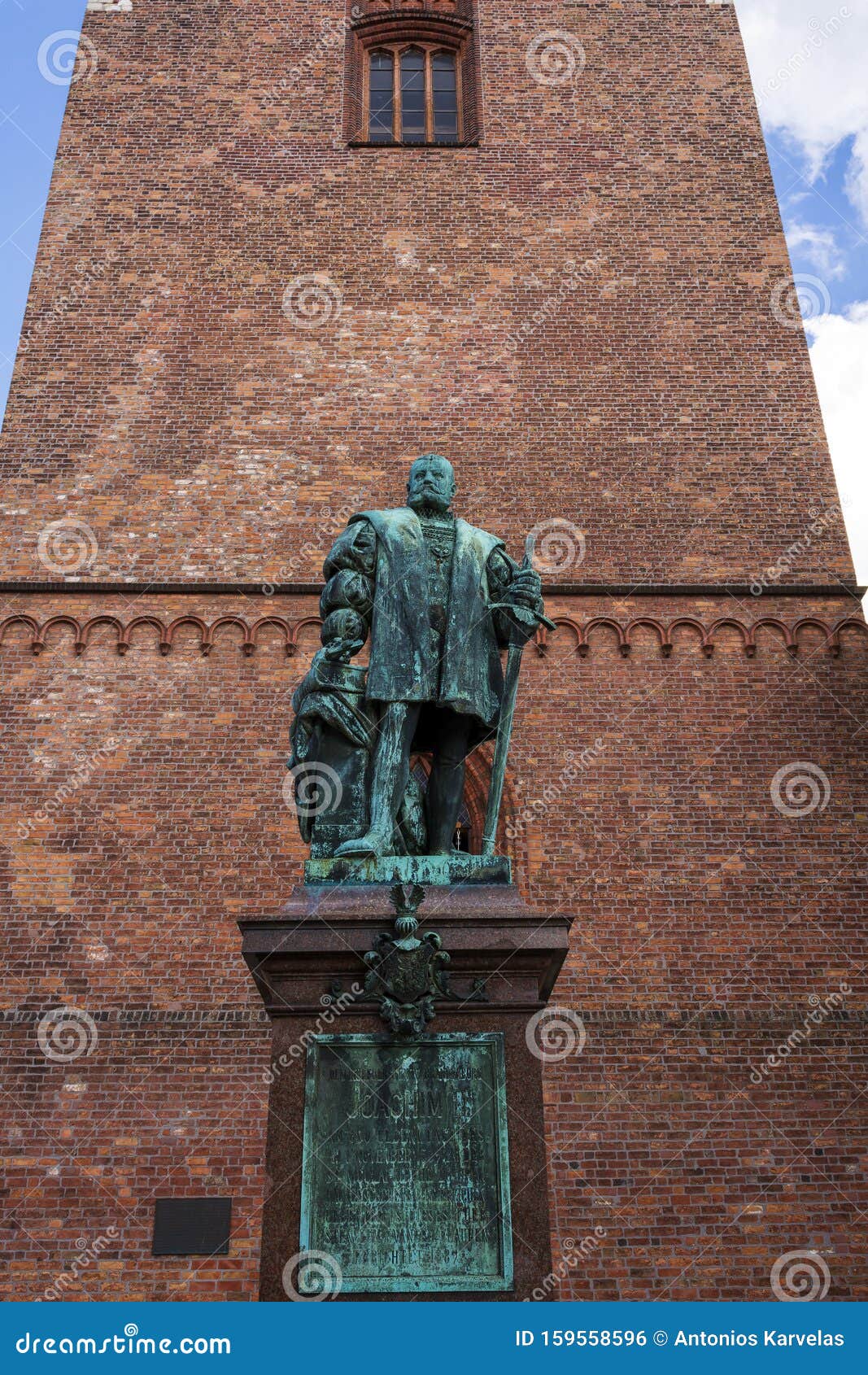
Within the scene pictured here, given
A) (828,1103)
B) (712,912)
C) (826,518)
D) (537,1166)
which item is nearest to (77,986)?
(712,912)

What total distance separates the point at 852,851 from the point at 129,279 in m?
8.53

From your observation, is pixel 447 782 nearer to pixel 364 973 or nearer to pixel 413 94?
pixel 364 973

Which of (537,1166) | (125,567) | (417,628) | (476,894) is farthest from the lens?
(125,567)

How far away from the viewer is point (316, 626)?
10.9 meters

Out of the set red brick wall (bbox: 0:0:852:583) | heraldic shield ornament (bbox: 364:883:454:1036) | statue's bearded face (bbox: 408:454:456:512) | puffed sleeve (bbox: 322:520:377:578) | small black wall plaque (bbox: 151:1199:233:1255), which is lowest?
heraldic shield ornament (bbox: 364:883:454:1036)

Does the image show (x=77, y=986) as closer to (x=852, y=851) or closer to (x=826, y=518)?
(x=852, y=851)

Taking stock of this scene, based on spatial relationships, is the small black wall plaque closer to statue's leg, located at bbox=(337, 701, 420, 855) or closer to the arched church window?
statue's leg, located at bbox=(337, 701, 420, 855)

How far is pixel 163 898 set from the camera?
9852mm

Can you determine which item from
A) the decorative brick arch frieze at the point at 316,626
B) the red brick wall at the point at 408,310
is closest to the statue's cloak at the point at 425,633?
the decorative brick arch frieze at the point at 316,626

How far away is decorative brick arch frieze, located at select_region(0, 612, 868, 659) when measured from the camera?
35.7 ft

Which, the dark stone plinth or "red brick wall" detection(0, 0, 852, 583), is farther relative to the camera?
"red brick wall" detection(0, 0, 852, 583)

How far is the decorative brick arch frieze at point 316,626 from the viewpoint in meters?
10.9

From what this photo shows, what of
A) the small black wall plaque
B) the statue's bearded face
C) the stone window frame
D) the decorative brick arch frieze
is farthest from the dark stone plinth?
the stone window frame

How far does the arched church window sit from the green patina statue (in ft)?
32.4
